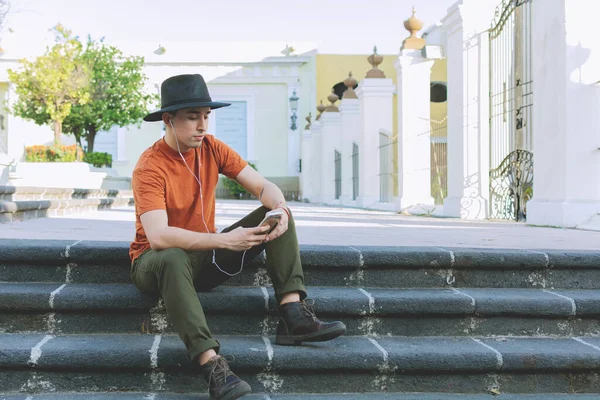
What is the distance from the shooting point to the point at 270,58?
82.2ft

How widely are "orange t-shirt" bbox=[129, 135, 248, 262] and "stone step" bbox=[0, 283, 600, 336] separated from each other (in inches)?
11.0

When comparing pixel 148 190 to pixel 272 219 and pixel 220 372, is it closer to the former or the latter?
pixel 272 219

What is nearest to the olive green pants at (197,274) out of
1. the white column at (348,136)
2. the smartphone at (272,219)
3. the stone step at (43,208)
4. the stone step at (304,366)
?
the smartphone at (272,219)

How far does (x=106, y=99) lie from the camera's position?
20.0 metres

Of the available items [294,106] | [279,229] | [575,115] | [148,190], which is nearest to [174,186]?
[148,190]

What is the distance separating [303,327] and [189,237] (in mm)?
596

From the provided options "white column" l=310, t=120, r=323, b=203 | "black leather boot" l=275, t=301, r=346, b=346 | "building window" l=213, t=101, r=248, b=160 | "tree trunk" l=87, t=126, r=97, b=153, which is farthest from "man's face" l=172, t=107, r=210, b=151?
"building window" l=213, t=101, r=248, b=160

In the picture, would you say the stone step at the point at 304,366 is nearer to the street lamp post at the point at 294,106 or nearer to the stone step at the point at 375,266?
the stone step at the point at 375,266

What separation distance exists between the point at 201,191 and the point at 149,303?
0.55 m

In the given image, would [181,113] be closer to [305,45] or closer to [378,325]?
[378,325]

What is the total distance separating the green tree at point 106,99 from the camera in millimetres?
19609

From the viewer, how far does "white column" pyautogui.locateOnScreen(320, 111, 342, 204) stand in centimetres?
1762

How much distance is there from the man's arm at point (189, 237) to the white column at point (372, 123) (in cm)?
1009

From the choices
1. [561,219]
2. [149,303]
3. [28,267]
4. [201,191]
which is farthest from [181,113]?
[561,219]
